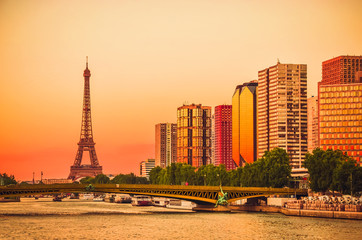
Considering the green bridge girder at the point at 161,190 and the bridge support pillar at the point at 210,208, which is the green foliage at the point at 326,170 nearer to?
the green bridge girder at the point at 161,190

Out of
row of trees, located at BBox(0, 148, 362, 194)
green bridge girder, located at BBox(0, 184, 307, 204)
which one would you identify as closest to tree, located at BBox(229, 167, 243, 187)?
row of trees, located at BBox(0, 148, 362, 194)

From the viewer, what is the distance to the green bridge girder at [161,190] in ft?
419

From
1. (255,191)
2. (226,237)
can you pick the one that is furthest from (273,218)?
(226,237)

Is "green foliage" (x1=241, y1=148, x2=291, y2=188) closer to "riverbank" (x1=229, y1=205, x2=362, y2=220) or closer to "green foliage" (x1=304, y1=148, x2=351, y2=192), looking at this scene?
"green foliage" (x1=304, y1=148, x2=351, y2=192)

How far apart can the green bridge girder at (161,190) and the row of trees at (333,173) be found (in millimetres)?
6100

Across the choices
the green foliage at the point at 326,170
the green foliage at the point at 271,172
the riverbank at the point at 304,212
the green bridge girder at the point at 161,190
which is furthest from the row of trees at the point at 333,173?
the riverbank at the point at 304,212

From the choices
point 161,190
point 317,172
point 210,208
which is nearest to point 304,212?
point 317,172

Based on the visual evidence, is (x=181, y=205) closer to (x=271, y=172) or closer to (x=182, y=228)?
(x=271, y=172)

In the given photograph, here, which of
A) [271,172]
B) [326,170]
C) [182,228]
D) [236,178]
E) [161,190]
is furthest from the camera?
[236,178]

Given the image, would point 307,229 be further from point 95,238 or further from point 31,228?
point 31,228

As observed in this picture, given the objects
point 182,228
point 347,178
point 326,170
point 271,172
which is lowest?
point 182,228

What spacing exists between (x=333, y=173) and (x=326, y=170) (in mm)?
3145

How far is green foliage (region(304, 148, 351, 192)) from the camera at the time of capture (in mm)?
142125

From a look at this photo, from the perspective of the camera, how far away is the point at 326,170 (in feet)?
485
